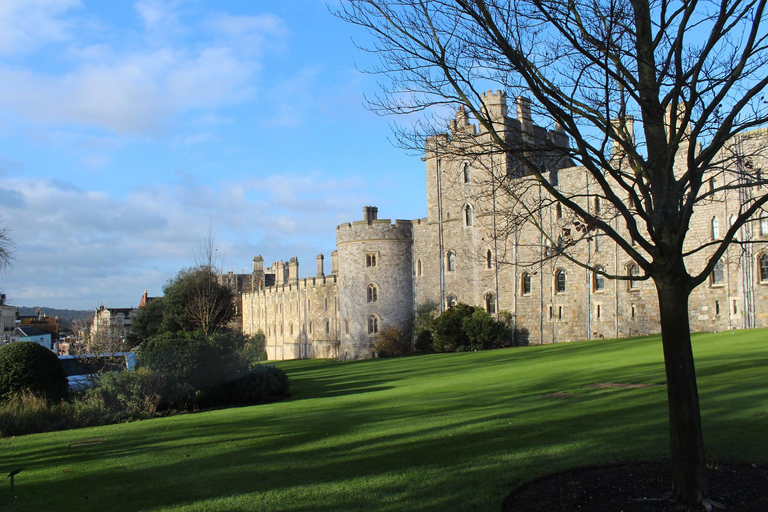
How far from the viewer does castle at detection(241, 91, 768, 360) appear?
A: 2886cm

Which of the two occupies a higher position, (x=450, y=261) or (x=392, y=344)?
(x=450, y=261)

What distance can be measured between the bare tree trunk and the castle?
19.2m

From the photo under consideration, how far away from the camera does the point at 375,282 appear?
44.4 meters

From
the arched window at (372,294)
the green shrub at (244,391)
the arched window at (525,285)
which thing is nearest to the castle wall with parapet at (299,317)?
the arched window at (372,294)

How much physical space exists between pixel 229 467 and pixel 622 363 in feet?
42.4

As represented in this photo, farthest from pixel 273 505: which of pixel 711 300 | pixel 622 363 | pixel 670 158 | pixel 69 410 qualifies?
pixel 711 300

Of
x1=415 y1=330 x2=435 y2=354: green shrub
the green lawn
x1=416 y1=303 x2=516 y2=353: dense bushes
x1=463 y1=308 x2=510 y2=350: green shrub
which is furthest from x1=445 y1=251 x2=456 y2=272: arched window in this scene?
the green lawn

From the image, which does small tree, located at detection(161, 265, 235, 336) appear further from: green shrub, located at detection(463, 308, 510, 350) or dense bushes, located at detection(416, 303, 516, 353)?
green shrub, located at detection(463, 308, 510, 350)

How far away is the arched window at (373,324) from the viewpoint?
4416 cm

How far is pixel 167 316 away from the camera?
122 ft

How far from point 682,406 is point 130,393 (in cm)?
1344

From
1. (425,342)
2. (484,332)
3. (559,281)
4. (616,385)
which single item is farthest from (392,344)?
(616,385)

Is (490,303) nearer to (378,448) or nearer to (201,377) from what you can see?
(201,377)

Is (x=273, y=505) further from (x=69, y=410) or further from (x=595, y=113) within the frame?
(x=69, y=410)
